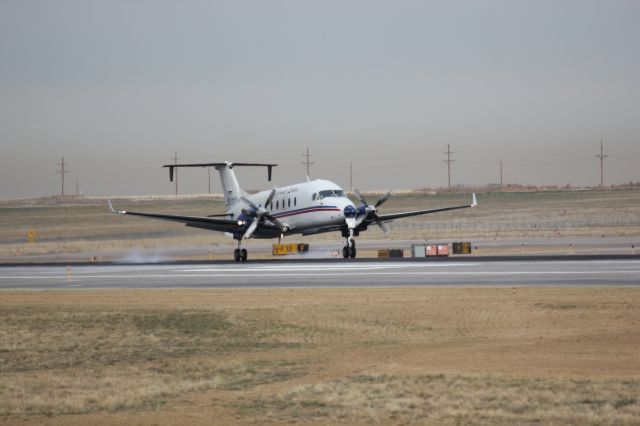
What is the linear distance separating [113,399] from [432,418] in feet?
24.2

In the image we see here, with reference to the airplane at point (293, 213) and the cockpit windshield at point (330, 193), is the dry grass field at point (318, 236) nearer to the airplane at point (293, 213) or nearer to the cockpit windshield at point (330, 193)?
the airplane at point (293, 213)

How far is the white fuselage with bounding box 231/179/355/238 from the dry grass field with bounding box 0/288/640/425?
20742 millimetres

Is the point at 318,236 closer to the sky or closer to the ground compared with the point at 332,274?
closer to the sky

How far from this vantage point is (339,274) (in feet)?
172

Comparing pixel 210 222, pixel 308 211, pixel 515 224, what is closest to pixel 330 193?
pixel 308 211

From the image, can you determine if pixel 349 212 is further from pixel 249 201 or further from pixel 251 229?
pixel 249 201

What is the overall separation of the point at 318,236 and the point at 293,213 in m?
43.0

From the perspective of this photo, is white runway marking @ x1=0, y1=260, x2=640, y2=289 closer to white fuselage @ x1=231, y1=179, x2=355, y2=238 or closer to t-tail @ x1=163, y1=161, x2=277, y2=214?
white fuselage @ x1=231, y1=179, x2=355, y2=238

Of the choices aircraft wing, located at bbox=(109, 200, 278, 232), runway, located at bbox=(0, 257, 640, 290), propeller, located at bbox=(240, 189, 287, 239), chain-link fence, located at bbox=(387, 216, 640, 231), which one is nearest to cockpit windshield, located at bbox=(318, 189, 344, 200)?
propeller, located at bbox=(240, 189, 287, 239)

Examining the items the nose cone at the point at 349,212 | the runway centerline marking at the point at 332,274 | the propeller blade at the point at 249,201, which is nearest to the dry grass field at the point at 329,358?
the runway centerline marking at the point at 332,274

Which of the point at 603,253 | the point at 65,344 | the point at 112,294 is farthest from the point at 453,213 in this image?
the point at 65,344

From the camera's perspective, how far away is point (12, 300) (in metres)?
43.8

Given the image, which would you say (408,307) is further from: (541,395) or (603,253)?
(603,253)

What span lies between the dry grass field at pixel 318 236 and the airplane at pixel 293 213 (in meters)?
15.3
